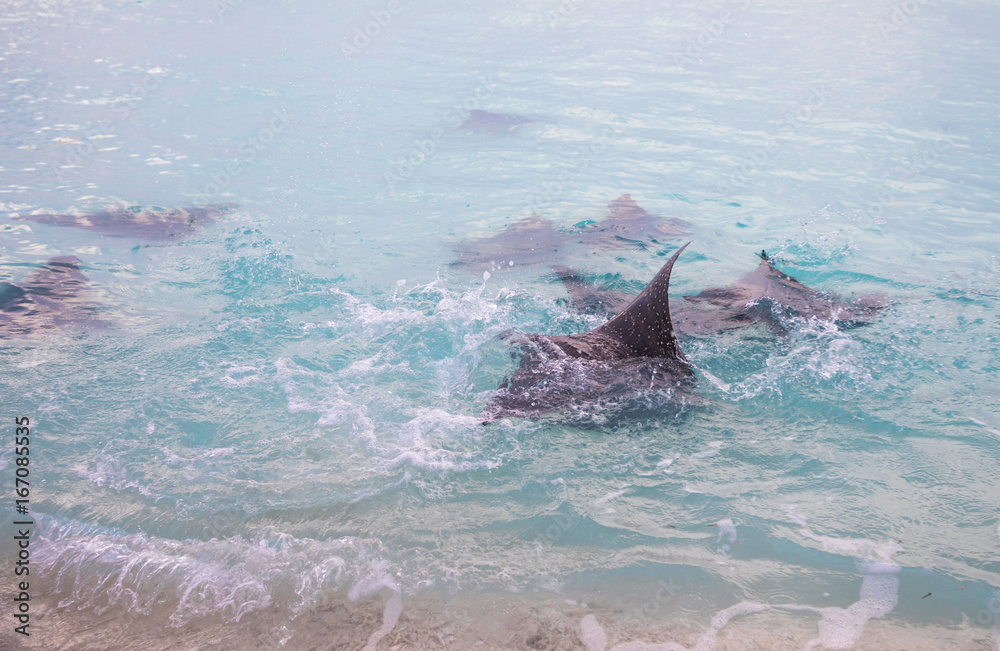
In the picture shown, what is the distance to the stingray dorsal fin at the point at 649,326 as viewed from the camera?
4.36 metres

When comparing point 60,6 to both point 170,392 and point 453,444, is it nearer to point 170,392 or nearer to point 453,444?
point 170,392

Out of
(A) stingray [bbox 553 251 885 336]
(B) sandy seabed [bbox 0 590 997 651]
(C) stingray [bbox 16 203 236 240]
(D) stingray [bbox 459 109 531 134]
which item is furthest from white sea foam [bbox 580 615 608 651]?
(D) stingray [bbox 459 109 531 134]

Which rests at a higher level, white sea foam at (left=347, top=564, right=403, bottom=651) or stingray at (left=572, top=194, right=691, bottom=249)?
stingray at (left=572, top=194, right=691, bottom=249)

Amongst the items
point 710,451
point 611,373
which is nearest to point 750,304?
point 611,373

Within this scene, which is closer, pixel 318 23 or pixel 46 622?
pixel 46 622

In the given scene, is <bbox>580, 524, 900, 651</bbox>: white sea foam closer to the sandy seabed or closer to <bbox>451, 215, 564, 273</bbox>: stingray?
the sandy seabed

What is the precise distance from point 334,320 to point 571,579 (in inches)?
139

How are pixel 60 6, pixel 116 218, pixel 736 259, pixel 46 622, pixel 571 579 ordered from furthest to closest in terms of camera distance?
pixel 60 6 < pixel 116 218 < pixel 736 259 < pixel 571 579 < pixel 46 622

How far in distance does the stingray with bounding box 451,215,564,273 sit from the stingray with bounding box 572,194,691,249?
393mm

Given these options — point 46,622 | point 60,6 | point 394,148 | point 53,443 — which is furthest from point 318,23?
point 46,622

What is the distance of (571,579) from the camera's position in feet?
10.9

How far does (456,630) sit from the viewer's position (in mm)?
3070

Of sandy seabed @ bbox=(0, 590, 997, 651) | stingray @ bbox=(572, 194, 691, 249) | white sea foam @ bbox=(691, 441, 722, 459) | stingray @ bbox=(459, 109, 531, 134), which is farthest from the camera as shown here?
stingray @ bbox=(459, 109, 531, 134)

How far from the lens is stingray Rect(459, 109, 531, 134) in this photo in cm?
1170
